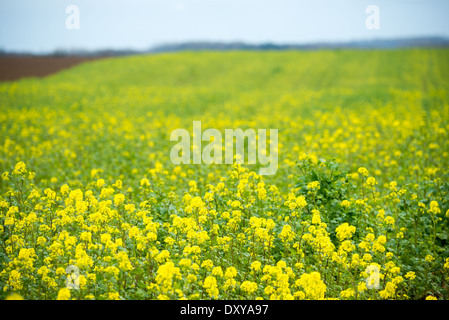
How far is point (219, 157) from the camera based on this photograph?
28.4 feet

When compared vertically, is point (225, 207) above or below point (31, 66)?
below

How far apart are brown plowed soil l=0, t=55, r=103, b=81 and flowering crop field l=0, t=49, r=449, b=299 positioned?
252 inches

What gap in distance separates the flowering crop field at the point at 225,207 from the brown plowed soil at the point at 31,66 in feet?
21.0

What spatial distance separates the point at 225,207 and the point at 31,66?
38485 mm

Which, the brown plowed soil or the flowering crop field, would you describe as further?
the brown plowed soil

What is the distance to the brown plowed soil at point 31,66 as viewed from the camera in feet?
87.4

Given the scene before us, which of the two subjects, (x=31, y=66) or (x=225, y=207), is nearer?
(x=225, y=207)

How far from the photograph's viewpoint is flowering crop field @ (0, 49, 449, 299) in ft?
12.7

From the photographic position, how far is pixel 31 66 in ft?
123

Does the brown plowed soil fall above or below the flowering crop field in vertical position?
above

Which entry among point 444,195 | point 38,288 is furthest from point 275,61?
point 38,288

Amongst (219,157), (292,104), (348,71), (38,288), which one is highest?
(348,71)

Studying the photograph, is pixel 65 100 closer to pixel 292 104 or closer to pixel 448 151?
pixel 292 104
